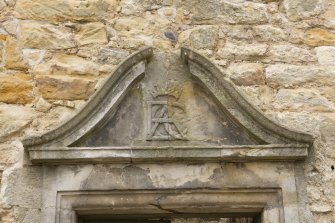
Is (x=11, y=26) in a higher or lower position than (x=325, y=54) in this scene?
higher

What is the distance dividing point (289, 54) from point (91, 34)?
4.31 ft

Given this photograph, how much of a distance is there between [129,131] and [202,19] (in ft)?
3.10

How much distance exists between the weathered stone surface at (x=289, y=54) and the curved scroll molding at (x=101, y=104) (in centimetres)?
82

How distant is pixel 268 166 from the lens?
3.43 m

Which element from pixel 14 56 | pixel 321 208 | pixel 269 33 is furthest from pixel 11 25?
pixel 321 208

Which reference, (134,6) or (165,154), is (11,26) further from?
(165,154)

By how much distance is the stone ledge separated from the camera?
3350 millimetres

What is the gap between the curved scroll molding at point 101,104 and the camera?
337 centimetres

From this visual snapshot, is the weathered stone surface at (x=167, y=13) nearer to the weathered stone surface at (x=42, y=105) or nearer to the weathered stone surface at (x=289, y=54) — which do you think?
Answer: the weathered stone surface at (x=289, y=54)

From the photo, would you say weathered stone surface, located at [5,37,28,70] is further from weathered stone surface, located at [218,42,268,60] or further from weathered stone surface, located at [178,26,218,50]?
weathered stone surface, located at [218,42,268,60]

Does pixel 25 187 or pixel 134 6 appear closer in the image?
pixel 25 187

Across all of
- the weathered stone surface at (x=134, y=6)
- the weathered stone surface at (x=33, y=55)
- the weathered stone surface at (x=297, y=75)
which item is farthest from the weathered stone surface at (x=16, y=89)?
the weathered stone surface at (x=297, y=75)

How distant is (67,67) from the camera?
366 cm

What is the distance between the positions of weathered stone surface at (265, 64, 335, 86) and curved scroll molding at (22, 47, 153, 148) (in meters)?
0.80
